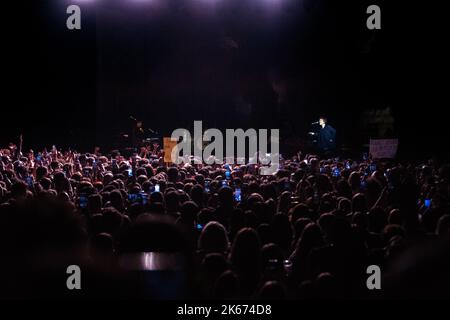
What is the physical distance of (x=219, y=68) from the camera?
972 inches

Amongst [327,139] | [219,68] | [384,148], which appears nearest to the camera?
[384,148]

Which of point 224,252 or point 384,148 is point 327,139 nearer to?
point 384,148

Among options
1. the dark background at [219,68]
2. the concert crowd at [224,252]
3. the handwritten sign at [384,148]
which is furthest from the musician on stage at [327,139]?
the concert crowd at [224,252]

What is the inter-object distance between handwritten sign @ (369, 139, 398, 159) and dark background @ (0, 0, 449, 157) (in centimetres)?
711

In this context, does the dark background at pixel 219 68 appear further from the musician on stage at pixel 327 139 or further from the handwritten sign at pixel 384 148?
the handwritten sign at pixel 384 148

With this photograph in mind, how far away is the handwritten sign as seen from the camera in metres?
11.8

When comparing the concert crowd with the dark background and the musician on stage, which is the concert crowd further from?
the dark background

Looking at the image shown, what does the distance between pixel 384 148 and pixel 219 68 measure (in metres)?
14.0

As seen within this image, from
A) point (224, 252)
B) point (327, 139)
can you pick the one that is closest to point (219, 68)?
point (327, 139)

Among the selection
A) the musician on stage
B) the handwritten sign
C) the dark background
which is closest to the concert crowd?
the handwritten sign

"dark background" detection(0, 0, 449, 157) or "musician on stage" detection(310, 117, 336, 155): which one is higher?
"dark background" detection(0, 0, 449, 157)

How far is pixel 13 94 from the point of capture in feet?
62.7

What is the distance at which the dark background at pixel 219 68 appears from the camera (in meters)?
18.4

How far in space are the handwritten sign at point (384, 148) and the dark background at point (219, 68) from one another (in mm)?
7111
